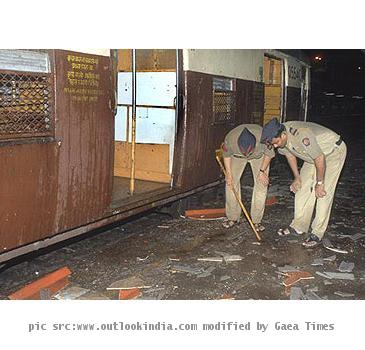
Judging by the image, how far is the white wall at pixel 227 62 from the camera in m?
5.94

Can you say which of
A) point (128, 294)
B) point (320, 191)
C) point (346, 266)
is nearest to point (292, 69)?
point (320, 191)

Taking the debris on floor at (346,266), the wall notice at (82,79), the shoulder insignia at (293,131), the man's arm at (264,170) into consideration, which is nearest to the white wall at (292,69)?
the man's arm at (264,170)

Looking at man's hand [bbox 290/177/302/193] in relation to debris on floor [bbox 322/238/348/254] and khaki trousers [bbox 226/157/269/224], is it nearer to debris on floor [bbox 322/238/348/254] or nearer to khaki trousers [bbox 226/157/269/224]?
khaki trousers [bbox 226/157/269/224]

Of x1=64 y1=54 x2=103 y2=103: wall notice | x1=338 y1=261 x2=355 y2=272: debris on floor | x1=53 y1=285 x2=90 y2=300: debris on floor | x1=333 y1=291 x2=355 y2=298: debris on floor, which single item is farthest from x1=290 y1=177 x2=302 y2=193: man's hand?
x1=53 y1=285 x2=90 y2=300: debris on floor

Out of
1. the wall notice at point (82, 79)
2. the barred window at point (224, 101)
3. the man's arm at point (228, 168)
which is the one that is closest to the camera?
the wall notice at point (82, 79)

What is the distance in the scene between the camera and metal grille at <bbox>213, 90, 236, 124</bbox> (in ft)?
22.5

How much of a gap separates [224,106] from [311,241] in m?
2.82

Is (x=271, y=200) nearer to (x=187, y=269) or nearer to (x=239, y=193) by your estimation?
(x=239, y=193)

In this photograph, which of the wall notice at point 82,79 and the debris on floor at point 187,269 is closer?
the wall notice at point 82,79

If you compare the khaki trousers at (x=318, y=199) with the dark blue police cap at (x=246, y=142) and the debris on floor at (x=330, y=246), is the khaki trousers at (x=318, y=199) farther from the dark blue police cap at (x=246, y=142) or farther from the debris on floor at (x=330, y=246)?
the dark blue police cap at (x=246, y=142)

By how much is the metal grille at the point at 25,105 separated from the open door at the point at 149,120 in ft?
6.76

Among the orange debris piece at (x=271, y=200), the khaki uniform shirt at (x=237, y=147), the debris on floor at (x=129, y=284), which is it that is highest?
the khaki uniform shirt at (x=237, y=147)

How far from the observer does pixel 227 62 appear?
7059mm
